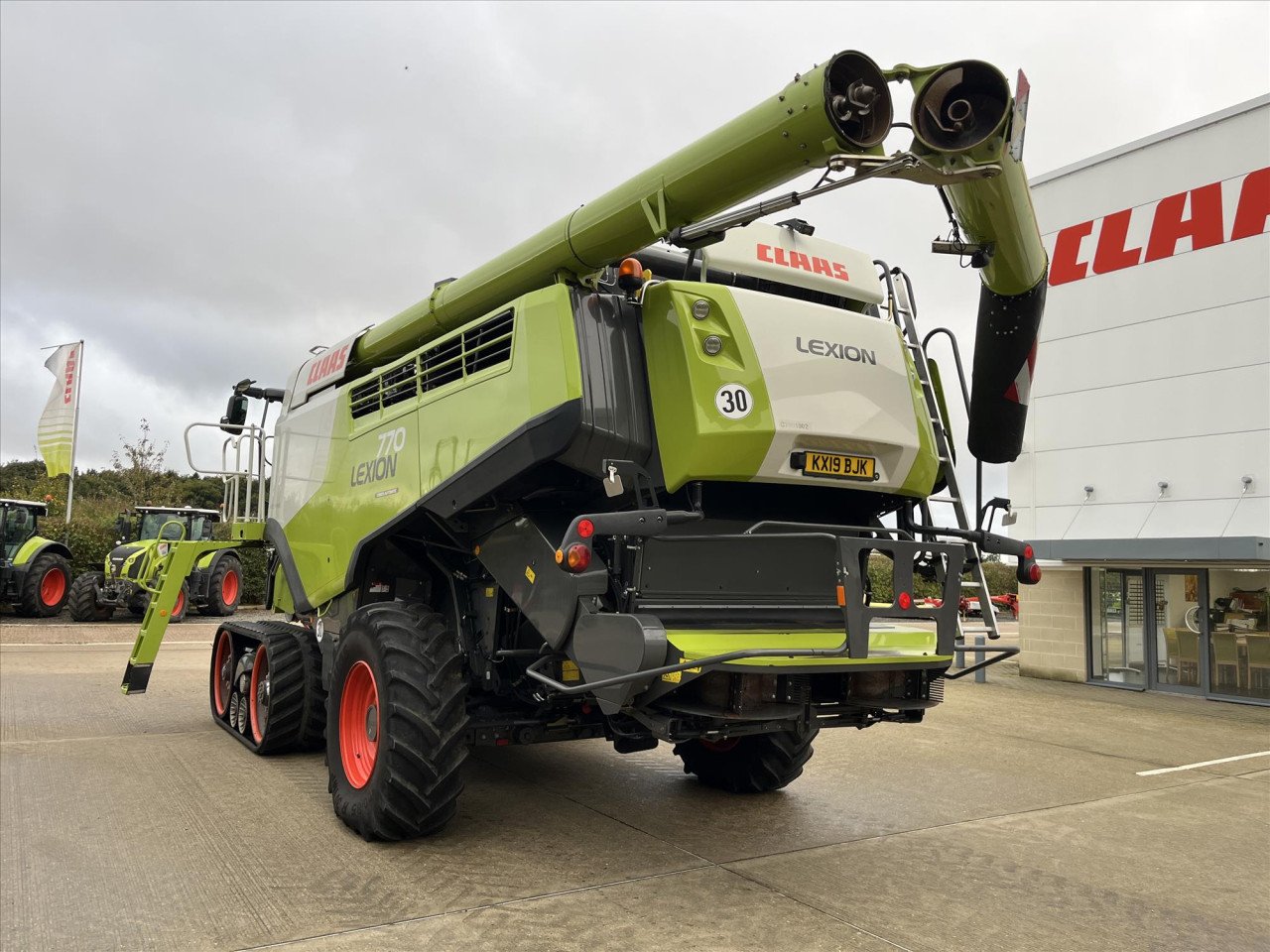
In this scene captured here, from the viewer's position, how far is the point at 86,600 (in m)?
17.6

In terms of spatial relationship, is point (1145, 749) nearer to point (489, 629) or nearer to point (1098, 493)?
point (1098, 493)

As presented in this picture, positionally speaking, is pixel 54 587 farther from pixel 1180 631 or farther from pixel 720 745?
pixel 1180 631

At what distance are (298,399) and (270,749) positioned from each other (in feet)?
8.49

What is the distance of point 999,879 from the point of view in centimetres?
462

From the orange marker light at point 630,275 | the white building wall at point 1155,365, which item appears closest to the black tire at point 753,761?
the orange marker light at point 630,275

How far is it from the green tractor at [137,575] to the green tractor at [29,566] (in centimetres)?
53

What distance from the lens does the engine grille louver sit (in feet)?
15.3

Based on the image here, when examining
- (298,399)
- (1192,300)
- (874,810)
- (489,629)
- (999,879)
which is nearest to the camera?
(999,879)

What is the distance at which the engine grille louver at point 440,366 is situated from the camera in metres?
4.66

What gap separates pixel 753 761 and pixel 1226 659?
30.0 ft

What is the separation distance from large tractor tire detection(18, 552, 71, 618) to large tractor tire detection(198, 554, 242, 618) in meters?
2.52

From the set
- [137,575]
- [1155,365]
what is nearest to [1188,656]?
[1155,365]

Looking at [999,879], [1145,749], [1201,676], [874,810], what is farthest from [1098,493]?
[999,879]

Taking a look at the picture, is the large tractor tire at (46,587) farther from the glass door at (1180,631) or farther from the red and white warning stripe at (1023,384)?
the glass door at (1180,631)
